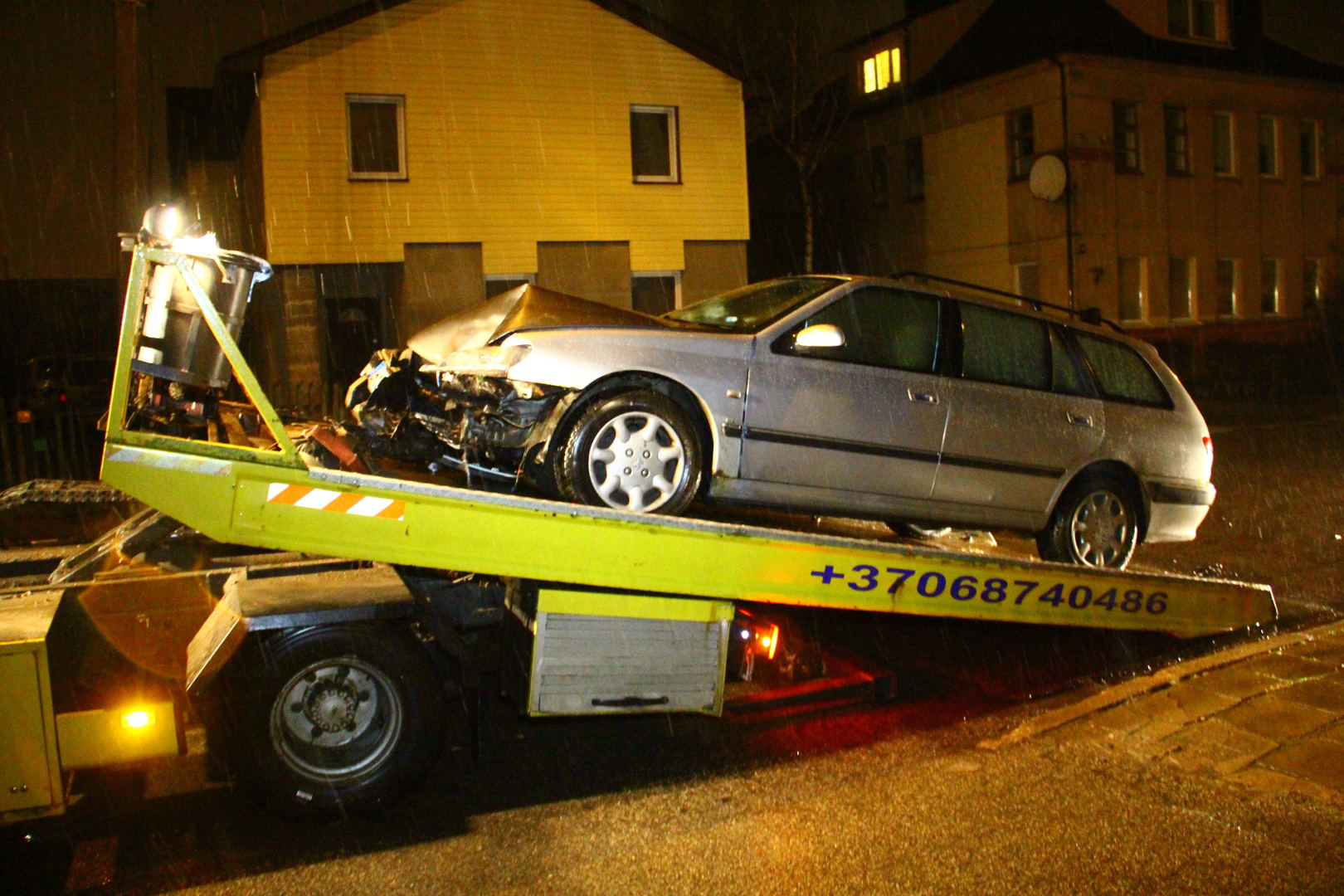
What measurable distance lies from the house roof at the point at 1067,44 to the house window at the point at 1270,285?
4803mm

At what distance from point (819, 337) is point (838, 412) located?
396 mm

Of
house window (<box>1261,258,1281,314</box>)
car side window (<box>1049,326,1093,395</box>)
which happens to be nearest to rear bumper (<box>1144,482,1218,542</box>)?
car side window (<box>1049,326,1093,395</box>)

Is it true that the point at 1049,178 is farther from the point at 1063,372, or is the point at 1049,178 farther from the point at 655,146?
the point at 1063,372

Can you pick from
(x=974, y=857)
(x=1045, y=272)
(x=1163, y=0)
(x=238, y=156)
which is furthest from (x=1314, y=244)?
(x=974, y=857)

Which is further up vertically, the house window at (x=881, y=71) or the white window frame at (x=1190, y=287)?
the house window at (x=881, y=71)

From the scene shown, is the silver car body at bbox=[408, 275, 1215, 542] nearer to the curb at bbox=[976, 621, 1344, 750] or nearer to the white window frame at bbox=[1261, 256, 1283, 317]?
the curb at bbox=[976, 621, 1344, 750]

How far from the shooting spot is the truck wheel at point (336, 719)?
4285 mm

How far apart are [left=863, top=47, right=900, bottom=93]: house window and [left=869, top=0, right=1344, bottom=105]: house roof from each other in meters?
0.97

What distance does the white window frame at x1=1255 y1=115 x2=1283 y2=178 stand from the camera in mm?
28812

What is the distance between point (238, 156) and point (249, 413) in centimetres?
1790

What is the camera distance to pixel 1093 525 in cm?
678

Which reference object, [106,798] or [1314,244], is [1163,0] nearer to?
[1314,244]

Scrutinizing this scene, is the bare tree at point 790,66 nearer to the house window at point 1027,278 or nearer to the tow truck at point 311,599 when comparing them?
the house window at point 1027,278

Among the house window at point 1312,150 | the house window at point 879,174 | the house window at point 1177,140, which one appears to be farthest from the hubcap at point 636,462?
the house window at point 1312,150
